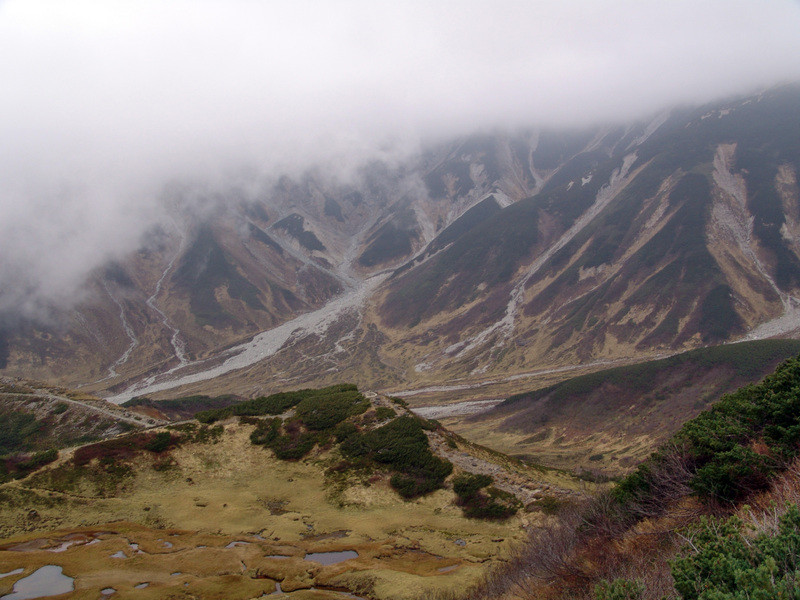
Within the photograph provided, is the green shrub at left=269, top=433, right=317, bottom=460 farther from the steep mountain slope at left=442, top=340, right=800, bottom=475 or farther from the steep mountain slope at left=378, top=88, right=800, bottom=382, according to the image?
the steep mountain slope at left=378, top=88, right=800, bottom=382

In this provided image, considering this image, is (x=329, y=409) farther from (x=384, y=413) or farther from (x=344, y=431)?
(x=384, y=413)

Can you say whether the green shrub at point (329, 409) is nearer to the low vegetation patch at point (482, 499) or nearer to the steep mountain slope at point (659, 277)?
the low vegetation patch at point (482, 499)

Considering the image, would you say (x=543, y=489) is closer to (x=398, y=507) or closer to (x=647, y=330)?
(x=398, y=507)

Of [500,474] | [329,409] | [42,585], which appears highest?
[42,585]

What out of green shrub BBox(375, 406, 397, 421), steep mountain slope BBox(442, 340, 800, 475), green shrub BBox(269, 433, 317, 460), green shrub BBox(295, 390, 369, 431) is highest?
green shrub BBox(295, 390, 369, 431)

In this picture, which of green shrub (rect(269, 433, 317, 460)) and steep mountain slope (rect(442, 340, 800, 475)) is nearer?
green shrub (rect(269, 433, 317, 460))

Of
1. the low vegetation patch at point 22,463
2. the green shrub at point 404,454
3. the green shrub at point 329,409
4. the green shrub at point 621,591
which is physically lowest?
the green shrub at point 404,454

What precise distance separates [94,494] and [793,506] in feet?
144

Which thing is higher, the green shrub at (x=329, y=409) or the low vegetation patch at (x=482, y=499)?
the green shrub at (x=329, y=409)

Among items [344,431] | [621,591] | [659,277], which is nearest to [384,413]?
[344,431]

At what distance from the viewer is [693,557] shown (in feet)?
35.6

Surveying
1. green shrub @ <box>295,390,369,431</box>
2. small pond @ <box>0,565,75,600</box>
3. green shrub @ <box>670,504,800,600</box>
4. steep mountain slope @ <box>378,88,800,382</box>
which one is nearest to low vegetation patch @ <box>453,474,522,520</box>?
green shrub @ <box>295,390,369,431</box>

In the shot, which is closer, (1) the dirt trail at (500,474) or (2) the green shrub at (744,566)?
(2) the green shrub at (744,566)

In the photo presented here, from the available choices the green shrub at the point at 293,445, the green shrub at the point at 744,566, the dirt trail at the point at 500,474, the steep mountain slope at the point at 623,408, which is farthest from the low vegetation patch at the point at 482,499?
the steep mountain slope at the point at 623,408
